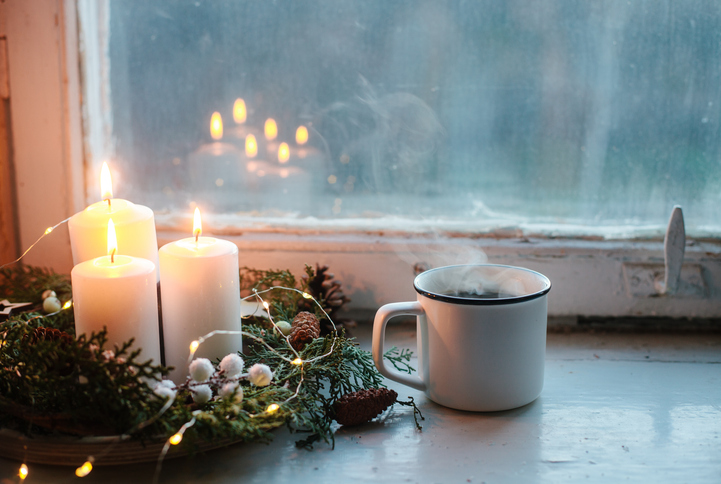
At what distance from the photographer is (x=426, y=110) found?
860mm

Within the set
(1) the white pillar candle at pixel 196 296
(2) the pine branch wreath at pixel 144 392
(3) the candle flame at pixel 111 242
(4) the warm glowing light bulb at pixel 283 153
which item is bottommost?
(2) the pine branch wreath at pixel 144 392

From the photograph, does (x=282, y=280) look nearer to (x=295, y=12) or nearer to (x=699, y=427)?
(x=295, y=12)

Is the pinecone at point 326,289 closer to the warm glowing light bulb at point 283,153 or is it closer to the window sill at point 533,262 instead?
the window sill at point 533,262

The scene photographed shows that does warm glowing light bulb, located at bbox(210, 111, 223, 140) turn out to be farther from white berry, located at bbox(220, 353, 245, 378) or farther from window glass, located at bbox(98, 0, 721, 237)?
white berry, located at bbox(220, 353, 245, 378)

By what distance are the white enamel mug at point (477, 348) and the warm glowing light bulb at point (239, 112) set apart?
16.5 inches

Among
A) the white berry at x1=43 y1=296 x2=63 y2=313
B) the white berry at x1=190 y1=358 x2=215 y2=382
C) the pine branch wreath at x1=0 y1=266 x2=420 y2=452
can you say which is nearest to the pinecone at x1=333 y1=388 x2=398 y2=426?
the pine branch wreath at x1=0 y1=266 x2=420 y2=452

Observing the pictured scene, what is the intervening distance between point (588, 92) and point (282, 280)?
51 cm

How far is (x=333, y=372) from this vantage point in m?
0.60

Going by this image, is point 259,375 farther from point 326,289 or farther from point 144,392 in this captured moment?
point 326,289

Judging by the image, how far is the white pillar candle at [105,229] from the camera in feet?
2.12

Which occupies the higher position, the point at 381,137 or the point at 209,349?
the point at 381,137

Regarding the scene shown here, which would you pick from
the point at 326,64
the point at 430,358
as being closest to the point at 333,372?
the point at 430,358

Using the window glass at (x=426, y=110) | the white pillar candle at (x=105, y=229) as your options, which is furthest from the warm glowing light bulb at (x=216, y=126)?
the white pillar candle at (x=105, y=229)

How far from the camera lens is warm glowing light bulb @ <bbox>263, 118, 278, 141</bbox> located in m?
0.88
